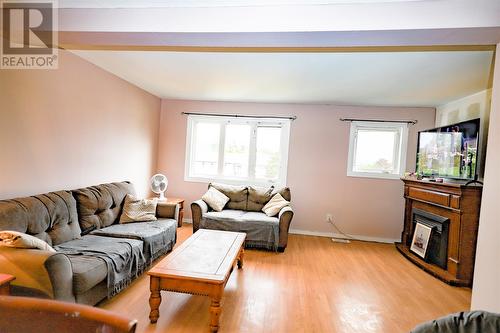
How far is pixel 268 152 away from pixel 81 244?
10.7 ft

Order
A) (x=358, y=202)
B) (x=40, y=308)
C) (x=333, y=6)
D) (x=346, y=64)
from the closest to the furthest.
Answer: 1. (x=40, y=308)
2. (x=333, y=6)
3. (x=346, y=64)
4. (x=358, y=202)

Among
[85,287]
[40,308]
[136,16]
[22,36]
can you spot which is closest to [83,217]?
[85,287]

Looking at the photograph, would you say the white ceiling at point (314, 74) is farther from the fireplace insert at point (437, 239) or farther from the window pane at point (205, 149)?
the fireplace insert at point (437, 239)

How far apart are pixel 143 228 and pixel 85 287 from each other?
3.83ft

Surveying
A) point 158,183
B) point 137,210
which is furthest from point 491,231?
point 158,183

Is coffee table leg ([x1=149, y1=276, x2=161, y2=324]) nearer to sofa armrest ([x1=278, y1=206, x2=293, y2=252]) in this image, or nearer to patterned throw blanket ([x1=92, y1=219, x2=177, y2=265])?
patterned throw blanket ([x1=92, y1=219, x2=177, y2=265])

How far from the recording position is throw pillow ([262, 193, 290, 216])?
4156mm

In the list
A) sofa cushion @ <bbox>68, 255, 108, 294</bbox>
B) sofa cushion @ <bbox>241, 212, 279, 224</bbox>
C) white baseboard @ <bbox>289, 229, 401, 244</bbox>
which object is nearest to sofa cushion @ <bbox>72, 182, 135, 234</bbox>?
sofa cushion @ <bbox>68, 255, 108, 294</bbox>

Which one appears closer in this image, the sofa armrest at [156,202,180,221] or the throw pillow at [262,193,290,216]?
the sofa armrest at [156,202,180,221]

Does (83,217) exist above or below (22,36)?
below

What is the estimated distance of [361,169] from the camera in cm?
479

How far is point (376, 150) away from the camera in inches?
187

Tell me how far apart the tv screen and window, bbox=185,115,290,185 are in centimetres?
209

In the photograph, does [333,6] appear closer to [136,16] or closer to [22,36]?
[136,16]
